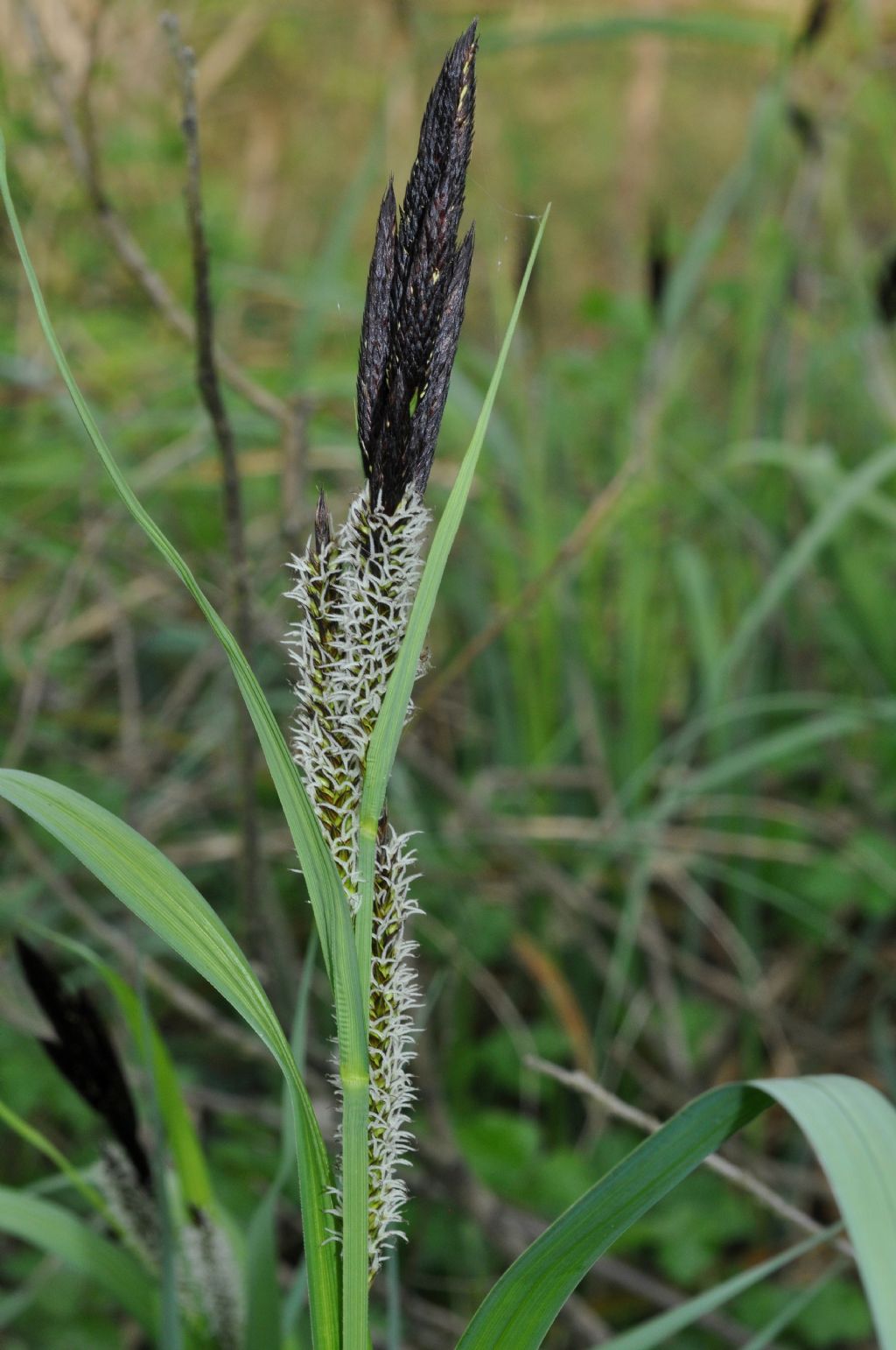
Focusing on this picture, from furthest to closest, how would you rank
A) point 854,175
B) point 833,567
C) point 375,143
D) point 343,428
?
point 854,175 < point 343,428 < point 833,567 < point 375,143

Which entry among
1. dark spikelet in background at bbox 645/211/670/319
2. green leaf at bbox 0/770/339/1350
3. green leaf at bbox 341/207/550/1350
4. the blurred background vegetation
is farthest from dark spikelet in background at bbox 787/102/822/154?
green leaf at bbox 0/770/339/1350

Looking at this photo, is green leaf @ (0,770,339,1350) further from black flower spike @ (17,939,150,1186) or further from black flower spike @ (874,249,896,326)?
black flower spike @ (874,249,896,326)

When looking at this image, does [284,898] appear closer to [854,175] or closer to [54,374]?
[54,374]

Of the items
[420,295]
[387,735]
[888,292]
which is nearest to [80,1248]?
[387,735]

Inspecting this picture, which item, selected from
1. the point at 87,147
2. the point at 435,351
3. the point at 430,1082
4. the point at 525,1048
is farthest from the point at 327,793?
the point at 525,1048

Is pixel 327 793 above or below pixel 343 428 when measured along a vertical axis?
below

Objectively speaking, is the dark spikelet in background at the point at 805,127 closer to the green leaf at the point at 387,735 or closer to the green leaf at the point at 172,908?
the green leaf at the point at 387,735
